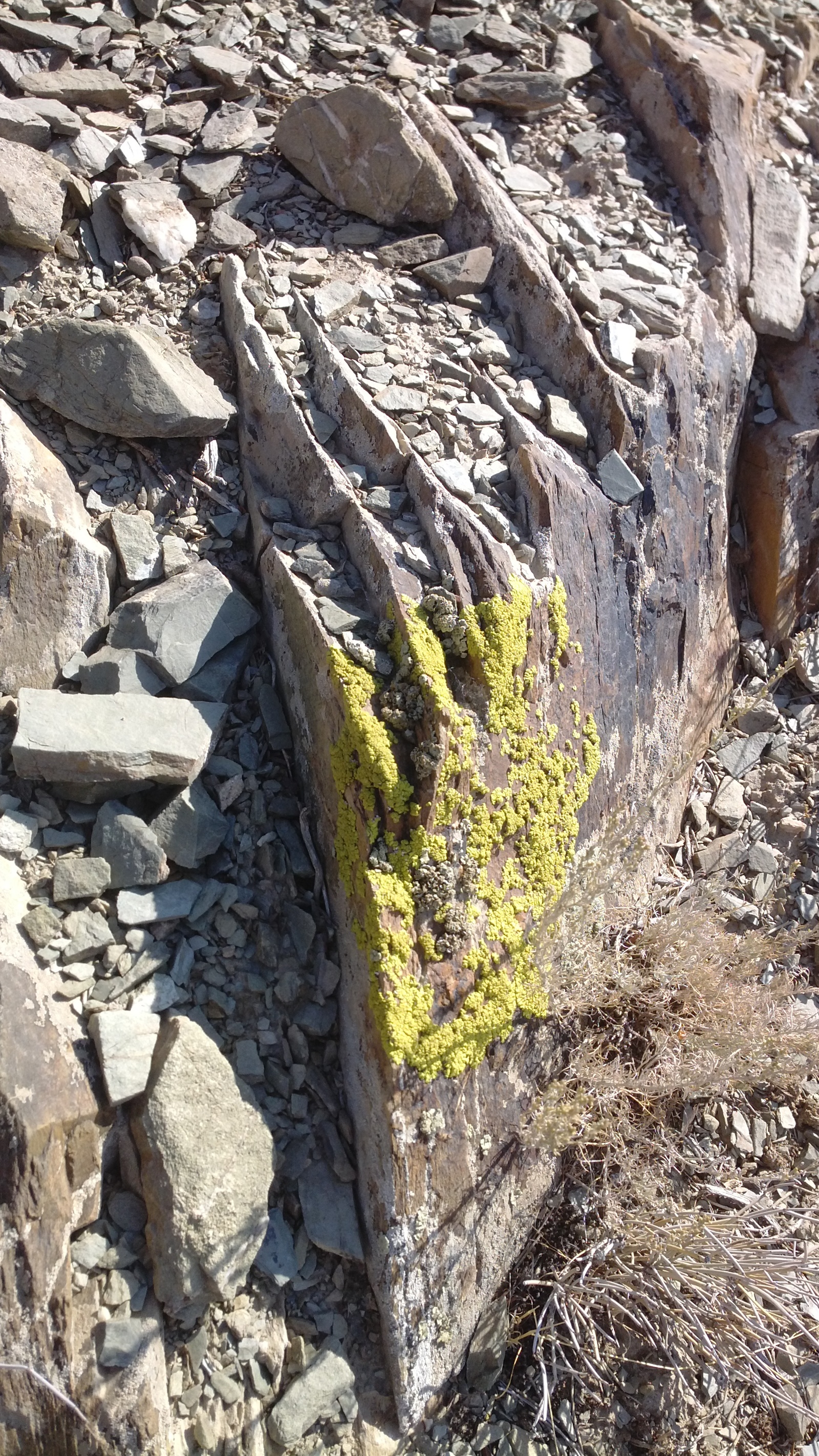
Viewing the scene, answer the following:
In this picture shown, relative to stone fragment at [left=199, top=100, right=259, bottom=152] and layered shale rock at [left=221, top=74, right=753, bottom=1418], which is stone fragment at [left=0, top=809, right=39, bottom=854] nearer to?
layered shale rock at [left=221, top=74, right=753, bottom=1418]

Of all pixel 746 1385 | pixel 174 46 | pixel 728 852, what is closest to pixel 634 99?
pixel 174 46

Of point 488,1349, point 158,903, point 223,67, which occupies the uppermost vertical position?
point 223,67

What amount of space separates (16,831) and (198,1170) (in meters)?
1.30

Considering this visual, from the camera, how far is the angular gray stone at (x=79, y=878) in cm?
334

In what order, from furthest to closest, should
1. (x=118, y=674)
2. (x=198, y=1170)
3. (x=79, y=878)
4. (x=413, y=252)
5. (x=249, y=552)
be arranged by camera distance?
(x=413, y=252) → (x=249, y=552) → (x=118, y=674) → (x=79, y=878) → (x=198, y=1170)

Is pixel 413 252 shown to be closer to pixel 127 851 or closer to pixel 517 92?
pixel 517 92

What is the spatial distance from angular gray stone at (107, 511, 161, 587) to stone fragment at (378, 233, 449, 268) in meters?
2.02

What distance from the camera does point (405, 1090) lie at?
3.34m

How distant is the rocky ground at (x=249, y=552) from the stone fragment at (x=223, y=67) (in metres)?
0.02

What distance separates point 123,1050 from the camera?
124 inches

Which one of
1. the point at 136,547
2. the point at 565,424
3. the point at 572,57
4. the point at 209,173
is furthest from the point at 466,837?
the point at 572,57

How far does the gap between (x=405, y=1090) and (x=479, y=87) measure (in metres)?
5.48

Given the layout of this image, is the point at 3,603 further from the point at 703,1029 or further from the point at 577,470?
the point at 703,1029

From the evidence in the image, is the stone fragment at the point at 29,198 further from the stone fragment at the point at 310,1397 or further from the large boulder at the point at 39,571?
the stone fragment at the point at 310,1397
